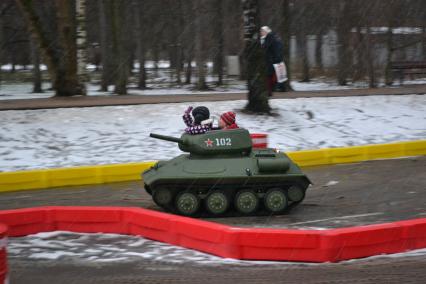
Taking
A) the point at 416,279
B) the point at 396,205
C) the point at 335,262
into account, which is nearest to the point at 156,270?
the point at 335,262

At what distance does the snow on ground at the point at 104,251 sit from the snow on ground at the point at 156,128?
455cm

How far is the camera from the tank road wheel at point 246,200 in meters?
8.52

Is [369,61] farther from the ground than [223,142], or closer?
farther from the ground

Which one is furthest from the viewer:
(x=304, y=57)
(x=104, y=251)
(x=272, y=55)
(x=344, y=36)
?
(x=304, y=57)

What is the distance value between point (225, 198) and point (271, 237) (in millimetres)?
2056

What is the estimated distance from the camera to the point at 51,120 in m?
14.2

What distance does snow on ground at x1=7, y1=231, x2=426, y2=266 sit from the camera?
21.9ft

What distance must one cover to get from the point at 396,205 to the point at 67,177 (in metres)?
5.63

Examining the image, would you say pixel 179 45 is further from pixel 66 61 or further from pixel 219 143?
pixel 219 143

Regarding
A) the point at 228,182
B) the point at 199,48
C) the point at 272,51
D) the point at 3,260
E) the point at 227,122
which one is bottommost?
the point at 228,182

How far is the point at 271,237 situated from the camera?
6512mm

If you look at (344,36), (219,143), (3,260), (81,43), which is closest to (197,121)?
(219,143)

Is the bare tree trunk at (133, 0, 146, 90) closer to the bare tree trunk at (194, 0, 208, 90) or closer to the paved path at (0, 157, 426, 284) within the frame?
the bare tree trunk at (194, 0, 208, 90)

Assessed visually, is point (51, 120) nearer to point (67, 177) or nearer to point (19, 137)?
point (19, 137)
